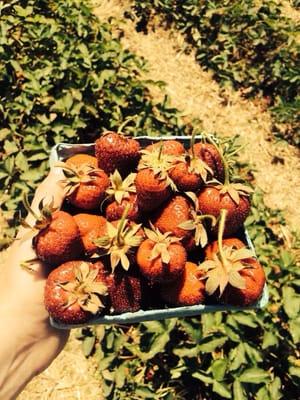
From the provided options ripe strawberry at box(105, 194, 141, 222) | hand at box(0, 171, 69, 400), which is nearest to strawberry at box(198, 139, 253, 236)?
ripe strawberry at box(105, 194, 141, 222)

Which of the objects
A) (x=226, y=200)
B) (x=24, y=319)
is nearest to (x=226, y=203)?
(x=226, y=200)

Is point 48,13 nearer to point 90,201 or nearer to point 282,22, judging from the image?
A: point 282,22

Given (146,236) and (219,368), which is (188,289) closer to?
(146,236)

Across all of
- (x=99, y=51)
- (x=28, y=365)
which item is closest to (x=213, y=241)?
(x=28, y=365)

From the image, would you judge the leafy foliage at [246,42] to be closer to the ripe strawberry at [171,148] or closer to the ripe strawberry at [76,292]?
the ripe strawberry at [171,148]

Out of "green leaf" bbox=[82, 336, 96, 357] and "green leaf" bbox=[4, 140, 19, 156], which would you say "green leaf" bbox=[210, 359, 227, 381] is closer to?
"green leaf" bbox=[82, 336, 96, 357]

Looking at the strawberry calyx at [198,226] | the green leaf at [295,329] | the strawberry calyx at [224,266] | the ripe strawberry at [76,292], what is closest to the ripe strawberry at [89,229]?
the ripe strawberry at [76,292]
